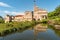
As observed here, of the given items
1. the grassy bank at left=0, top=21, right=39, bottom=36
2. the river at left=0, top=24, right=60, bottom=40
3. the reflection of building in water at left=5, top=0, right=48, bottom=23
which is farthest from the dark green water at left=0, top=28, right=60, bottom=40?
the reflection of building in water at left=5, top=0, right=48, bottom=23

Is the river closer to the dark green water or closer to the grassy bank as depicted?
the dark green water

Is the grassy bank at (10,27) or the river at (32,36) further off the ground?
the grassy bank at (10,27)

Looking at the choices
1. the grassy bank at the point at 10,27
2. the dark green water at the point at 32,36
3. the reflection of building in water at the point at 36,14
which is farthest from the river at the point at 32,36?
the reflection of building in water at the point at 36,14

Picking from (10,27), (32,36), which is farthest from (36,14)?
(32,36)

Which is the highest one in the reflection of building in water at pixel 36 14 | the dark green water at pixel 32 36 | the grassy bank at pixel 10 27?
the reflection of building in water at pixel 36 14

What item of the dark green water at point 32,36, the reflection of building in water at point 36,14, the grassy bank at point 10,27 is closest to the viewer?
the dark green water at point 32,36

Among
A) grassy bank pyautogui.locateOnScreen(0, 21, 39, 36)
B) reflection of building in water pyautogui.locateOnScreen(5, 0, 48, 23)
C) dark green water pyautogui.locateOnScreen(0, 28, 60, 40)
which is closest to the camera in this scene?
dark green water pyautogui.locateOnScreen(0, 28, 60, 40)

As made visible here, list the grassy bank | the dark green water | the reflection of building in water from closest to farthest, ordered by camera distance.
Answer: the dark green water → the grassy bank → the reflection of building in water

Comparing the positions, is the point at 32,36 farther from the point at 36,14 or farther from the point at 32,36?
the point at 36,14

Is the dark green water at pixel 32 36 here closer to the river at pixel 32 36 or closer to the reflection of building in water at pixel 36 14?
the river at pixel 32 36

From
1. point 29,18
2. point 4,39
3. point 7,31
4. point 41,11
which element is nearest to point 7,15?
point 29,18

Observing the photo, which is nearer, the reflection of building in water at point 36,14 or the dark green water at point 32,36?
the dark green water at point 32,36

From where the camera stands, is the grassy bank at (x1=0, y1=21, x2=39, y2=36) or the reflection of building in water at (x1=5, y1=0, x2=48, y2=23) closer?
the grassy bank at (x1=0, y1=21, x2=39, y2=36)

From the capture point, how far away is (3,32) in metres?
21.4
